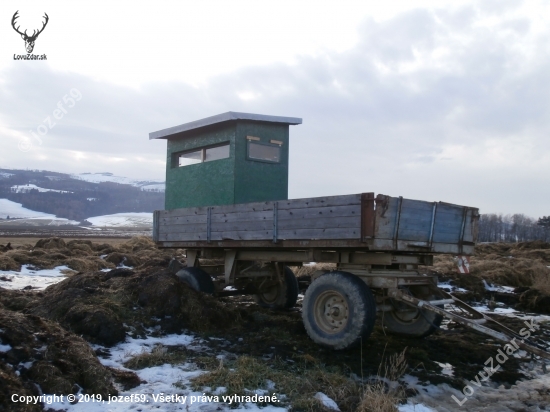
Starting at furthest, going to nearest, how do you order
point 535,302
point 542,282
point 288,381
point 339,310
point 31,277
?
1. point 542,282
2. point 31,277
3. point 535,302
4. point 339,310
5. point 288,381

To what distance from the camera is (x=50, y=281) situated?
46.0 ft

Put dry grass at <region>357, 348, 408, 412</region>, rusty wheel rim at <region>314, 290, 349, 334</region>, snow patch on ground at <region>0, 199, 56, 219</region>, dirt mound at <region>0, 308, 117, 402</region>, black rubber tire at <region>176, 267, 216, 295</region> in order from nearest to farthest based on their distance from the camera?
dry grass at <region>357, 348, 408, 412</region>, dirt mound at <region>0, 308, 117, 402</region>, rusty wheel rim at <region>314, 290, 349, 334</region>, black rubber tire at <region>176, 267, 216, 295</region>, snow patch on ground at <region>0, 199, 56, 219</region>

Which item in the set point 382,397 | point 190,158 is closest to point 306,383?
point 382,397

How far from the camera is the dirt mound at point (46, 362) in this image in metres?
4.75

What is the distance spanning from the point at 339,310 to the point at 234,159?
4231 mm

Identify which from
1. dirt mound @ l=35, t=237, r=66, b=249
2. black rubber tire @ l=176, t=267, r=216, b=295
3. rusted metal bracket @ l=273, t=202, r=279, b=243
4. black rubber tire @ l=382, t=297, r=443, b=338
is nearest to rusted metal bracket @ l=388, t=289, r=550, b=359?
black rubber tire @ l=382, t=297, r=443, b=338

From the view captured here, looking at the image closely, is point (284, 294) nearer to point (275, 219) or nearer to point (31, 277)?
point (275, 219)

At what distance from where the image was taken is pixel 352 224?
6.59 m

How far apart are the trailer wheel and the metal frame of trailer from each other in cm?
2

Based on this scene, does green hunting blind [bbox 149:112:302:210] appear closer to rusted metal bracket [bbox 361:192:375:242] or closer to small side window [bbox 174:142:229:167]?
small side window [bbox 174:142:229:167]

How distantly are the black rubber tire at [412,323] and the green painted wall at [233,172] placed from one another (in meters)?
3.70

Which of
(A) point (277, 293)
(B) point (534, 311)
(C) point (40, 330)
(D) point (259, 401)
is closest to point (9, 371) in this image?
(C) point (40, 330)

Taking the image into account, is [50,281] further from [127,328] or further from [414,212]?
[414,212]

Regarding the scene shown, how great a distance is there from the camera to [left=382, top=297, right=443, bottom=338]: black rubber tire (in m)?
7.82
